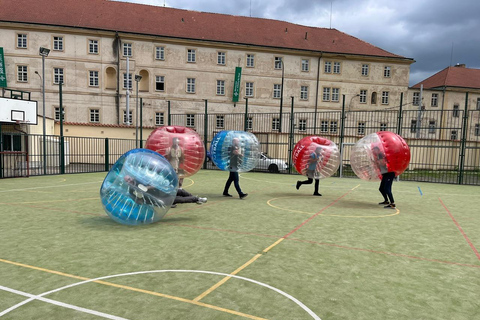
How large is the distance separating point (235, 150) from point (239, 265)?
5.32m

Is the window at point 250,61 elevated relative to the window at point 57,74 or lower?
elevated

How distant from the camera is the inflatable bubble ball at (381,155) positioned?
29.7 feet

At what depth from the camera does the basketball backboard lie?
70.9 feet

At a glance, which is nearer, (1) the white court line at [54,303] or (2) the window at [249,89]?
(1) the white court line at [54,303]

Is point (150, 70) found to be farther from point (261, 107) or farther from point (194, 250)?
point (194, 250)

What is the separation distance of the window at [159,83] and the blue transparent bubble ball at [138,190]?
32629mm

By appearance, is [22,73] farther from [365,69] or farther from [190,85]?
[365,69]

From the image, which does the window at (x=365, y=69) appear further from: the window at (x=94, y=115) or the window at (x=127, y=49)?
the window at (x=94, y=115)

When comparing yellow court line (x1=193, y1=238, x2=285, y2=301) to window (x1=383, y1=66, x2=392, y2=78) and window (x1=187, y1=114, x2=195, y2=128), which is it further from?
window (x1=383, y1=66, x2=392, y2=78)

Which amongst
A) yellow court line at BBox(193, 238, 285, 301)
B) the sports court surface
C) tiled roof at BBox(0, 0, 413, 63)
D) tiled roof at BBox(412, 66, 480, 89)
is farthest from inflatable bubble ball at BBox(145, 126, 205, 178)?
tiled roof at BBox(412, 66, 480, 89)

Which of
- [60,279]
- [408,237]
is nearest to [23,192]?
[60,279]

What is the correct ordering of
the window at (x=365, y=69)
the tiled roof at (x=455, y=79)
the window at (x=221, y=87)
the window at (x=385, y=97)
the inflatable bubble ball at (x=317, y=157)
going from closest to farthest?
the inflatable bubble ball at (x=317, y=157) → the window at (x=221, y=87) → the window at (x=365, y=69) → the window at (x=385, y=97) → the tiled roof at (x=455, y=79)

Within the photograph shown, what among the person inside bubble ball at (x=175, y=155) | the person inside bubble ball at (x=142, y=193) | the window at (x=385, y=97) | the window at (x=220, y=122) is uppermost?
the window at (x=385, y=97)

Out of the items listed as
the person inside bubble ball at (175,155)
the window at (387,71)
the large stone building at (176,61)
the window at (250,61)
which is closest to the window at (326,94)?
the large stone building at (176,61)
